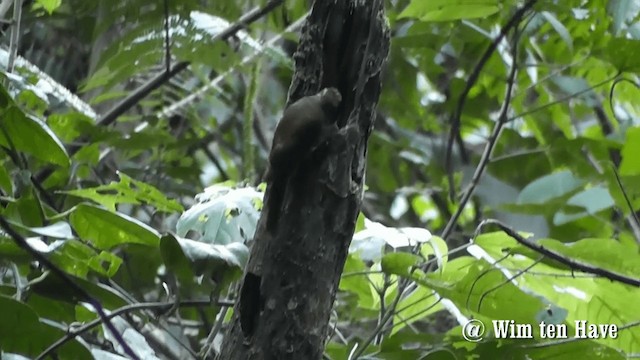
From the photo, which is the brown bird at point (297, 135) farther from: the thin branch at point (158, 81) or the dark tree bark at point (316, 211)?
the thin branch at point (158, 81)

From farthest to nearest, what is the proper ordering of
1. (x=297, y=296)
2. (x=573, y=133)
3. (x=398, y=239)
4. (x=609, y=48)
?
1. (x=573, y=133)
2. (x=609, y=48)
3. (x=398, y=239)
4. (x=297, y=296)

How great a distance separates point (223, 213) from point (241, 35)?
385mm

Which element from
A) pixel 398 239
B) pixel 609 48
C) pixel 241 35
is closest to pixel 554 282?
pixel 398 239

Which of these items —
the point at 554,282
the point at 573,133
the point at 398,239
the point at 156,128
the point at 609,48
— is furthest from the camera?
the point at 573,133

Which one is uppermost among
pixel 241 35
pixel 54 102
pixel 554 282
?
pixel 241 35

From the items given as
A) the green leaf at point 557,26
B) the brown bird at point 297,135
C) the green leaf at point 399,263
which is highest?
the green leaf at point 557,26

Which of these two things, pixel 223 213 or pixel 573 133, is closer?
pixel 223 213

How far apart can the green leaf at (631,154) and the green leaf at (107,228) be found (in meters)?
→ 0.57

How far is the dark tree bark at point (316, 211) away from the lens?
22.2 inches

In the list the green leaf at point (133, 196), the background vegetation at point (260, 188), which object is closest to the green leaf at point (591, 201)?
the background vegetation at point (260, 188)

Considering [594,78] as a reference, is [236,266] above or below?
below

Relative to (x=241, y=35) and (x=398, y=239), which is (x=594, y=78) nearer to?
(x=241, y=35)

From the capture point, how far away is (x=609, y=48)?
A: 99 centimetres

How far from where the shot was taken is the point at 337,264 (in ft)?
1.91
